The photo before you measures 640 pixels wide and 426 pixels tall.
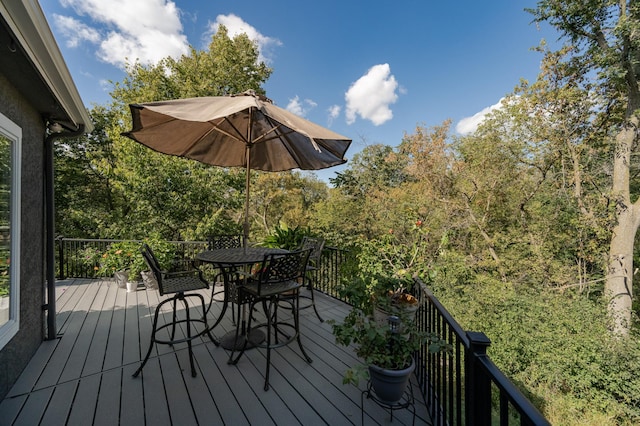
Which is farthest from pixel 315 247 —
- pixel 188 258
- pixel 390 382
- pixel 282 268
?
pixel 188 258

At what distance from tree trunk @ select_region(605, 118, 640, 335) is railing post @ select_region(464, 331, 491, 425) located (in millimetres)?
10009

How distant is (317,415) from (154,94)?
10.7m

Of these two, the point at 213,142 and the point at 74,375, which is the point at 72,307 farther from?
the point at 213,142

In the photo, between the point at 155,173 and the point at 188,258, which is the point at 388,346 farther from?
the point at 155,173

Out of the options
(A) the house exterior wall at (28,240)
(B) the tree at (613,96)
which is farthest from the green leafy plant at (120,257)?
(B) the tree at (613,96)

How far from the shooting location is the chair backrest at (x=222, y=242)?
154 inches

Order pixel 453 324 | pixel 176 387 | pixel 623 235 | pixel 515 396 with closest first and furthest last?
1. pixel 515 396
2. pixel 453 324
3. pixel 176 387
4. pixel 623 235

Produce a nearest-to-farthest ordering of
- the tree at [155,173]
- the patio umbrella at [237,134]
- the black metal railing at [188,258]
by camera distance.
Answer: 1. the patio umbrella at [237,134]
2. the black metal railing at [188,258]
3. the tree at [155,173]

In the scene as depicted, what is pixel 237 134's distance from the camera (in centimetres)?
317

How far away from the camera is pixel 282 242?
4.41m

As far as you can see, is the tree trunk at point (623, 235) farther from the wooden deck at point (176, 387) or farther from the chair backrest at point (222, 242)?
the chair backrest at point (222, 242)

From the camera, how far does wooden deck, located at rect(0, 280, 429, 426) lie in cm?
173

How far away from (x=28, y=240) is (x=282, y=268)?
229cm

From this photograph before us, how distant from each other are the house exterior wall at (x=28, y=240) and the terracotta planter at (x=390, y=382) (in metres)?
2.56
